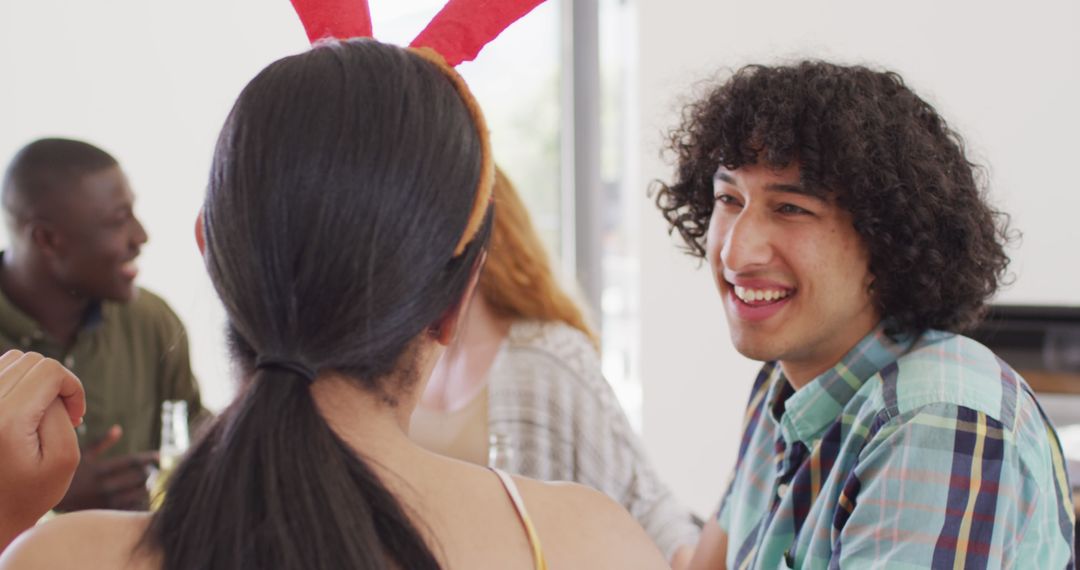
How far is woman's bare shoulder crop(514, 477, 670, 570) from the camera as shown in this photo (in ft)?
2.62

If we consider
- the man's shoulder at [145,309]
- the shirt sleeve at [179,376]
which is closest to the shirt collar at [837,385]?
the shirt sleeve at [179,376]

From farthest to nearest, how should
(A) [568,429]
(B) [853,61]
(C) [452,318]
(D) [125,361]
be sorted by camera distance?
(B) [853,61] → (D) [125,361] → (A) [568,429] → (C) [452,318]

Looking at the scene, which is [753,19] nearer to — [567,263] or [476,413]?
[567,263]

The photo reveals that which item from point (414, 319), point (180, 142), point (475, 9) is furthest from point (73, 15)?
point (414, 319)

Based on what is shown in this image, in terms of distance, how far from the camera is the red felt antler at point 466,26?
3.00ft

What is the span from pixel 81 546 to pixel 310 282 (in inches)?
9.4

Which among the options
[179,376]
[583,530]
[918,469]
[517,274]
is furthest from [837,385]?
[179,376]

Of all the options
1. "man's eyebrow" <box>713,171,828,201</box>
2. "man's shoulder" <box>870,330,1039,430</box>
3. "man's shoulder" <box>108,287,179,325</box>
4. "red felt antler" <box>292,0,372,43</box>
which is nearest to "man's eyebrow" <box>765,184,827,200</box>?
"man's eyebrow" <box>713,171,828,201</box>

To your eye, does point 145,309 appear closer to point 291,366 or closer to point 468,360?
point 468,360

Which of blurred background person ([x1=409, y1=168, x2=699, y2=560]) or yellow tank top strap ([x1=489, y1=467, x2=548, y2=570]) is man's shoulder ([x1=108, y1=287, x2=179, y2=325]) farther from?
yellow tank top strap ([x1=489, y1=467, x2=548, y2=570])

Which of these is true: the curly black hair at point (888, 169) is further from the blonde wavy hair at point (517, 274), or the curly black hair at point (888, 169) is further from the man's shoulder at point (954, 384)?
the blonde wavy hair at point (517, 274)

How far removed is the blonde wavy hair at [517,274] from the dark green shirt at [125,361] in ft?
2.11

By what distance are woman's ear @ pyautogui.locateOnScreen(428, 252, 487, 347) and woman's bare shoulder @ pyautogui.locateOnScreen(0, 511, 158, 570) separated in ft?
0.83

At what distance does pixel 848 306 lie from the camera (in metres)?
1.36
